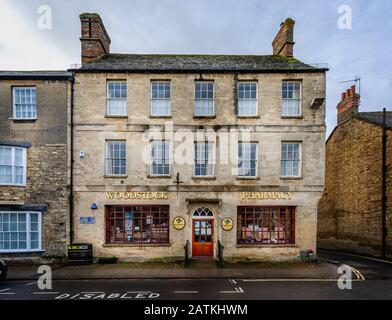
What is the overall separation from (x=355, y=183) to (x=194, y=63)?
14.5 m

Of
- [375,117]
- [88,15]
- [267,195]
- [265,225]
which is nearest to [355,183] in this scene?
[375,117]

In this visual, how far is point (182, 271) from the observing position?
1219 centimetres

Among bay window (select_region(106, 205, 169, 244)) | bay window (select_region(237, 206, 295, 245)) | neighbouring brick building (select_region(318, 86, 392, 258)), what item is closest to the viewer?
bay window (select_region(106, 205, 169, 244))

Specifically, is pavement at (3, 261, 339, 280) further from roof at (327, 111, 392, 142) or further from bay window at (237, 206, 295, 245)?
roof at (327, 111, 392, 142)

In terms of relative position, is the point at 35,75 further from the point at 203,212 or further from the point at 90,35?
the point at 203,212

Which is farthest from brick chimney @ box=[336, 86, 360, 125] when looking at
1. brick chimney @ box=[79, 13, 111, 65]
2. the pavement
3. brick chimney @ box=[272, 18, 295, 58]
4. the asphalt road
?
brick chimney @ box=[79, 13, 111, 65]

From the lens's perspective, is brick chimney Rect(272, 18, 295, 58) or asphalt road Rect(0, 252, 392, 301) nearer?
asphalt road Rect(0, 252, 392, 301)

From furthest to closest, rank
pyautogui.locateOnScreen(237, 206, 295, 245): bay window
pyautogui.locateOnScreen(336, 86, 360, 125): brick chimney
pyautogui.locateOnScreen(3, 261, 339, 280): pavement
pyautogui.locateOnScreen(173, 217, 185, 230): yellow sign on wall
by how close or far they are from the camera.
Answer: pyautogui.locateOnScreen(336, 86, 360, 125): brick chimney < pyautogui.locateOnScreen(237, 206, 295, 245): bay window < pyautogui.locateOnScreen(173, 217, 185, 230): yellow sign on wall < pyautogui.locateOnScreen(3, 261, 339, 280): pavement

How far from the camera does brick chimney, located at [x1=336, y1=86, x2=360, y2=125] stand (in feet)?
62.7

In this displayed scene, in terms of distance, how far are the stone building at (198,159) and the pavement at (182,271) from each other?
0.98 metres

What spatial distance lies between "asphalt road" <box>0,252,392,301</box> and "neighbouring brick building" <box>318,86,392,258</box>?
21.3 feet

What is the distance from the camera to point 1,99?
14.2 m

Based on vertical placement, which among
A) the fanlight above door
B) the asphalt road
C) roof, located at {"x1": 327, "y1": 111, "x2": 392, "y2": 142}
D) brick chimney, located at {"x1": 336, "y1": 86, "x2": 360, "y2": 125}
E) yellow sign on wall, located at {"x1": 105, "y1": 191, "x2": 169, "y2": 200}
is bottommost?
the asphalt road

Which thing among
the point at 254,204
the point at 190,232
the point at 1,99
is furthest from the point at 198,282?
the point at 1,99
